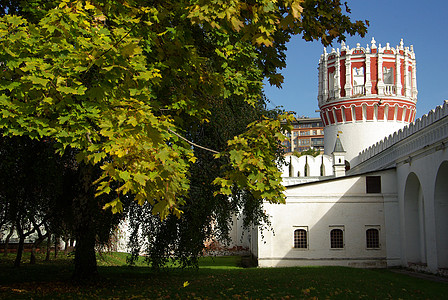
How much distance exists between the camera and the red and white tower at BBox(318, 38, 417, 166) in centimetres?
4759

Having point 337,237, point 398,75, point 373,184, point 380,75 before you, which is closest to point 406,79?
point 398,75

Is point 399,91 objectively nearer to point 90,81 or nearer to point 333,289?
point 333,289

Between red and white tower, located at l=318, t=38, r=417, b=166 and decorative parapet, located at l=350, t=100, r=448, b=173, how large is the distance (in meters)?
9.00

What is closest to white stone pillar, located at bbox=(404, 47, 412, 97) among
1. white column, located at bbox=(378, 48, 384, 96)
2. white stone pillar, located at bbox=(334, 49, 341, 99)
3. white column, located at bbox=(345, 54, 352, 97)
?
white column, located at bbox=(378, 48, 384, 96)

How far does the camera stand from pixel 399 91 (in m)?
47.9

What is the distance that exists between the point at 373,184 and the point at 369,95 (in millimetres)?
20206

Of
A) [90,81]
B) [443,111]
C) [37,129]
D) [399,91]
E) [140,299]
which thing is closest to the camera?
[37,129]

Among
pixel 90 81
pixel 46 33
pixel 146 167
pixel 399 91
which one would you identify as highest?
pixel 399 91

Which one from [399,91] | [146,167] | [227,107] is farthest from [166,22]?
[399,91]

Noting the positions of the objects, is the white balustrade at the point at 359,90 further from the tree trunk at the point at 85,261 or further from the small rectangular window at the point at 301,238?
the tree trunk at the point at 85,261

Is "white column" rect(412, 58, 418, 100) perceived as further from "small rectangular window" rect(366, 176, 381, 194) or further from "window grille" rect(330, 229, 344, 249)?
"window grille" rect(330, 229, 344, 249)

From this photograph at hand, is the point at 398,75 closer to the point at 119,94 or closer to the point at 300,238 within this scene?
the point at 300,238

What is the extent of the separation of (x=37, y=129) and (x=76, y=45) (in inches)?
61.2

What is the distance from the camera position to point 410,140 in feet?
85.7
